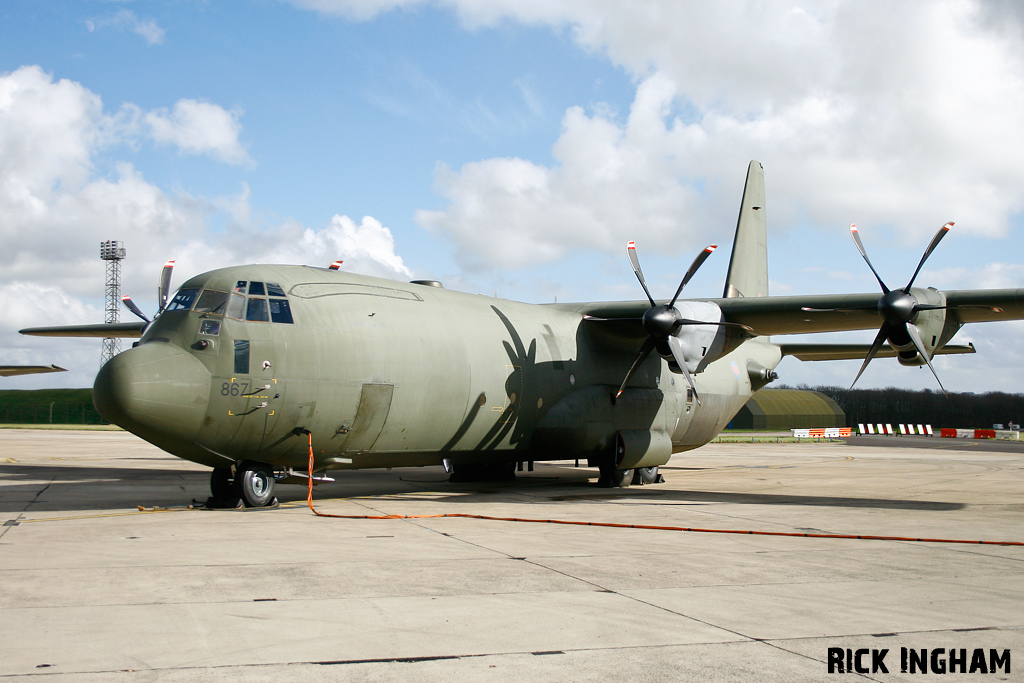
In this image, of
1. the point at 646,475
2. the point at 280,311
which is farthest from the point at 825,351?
the point at 280,311

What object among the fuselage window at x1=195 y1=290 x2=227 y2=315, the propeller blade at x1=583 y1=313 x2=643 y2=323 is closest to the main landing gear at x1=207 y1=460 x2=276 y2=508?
the fuselage window at x1=195 y1=290 x2=227 y2=315

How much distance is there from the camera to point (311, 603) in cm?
716

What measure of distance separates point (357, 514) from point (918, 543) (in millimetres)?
8299

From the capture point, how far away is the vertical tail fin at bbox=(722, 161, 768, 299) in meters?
25.2

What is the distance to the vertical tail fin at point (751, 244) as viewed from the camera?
82.5 ft

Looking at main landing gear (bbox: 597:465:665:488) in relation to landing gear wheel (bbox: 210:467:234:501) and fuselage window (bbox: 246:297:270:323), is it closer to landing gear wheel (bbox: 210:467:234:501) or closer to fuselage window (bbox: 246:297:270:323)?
landing gear wheel (bbox: 210:467:234:501)

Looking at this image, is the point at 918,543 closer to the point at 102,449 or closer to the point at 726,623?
the point at 726,623

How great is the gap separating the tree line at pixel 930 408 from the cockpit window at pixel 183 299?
337ft

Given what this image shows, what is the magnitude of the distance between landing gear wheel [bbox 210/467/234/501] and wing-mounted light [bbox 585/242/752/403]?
8707 mm

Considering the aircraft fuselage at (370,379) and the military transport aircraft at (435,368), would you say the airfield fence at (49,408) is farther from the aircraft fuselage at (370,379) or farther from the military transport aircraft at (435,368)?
the aircraft fuselage at (370,379)

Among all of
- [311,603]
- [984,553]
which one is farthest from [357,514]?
[984,553]

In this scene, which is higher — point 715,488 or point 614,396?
point 614,396

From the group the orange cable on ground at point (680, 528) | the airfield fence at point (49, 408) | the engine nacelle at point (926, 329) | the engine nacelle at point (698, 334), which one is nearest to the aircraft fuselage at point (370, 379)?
the orange cable on ground at point (680, 528)

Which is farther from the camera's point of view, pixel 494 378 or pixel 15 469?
pixel 15 469
